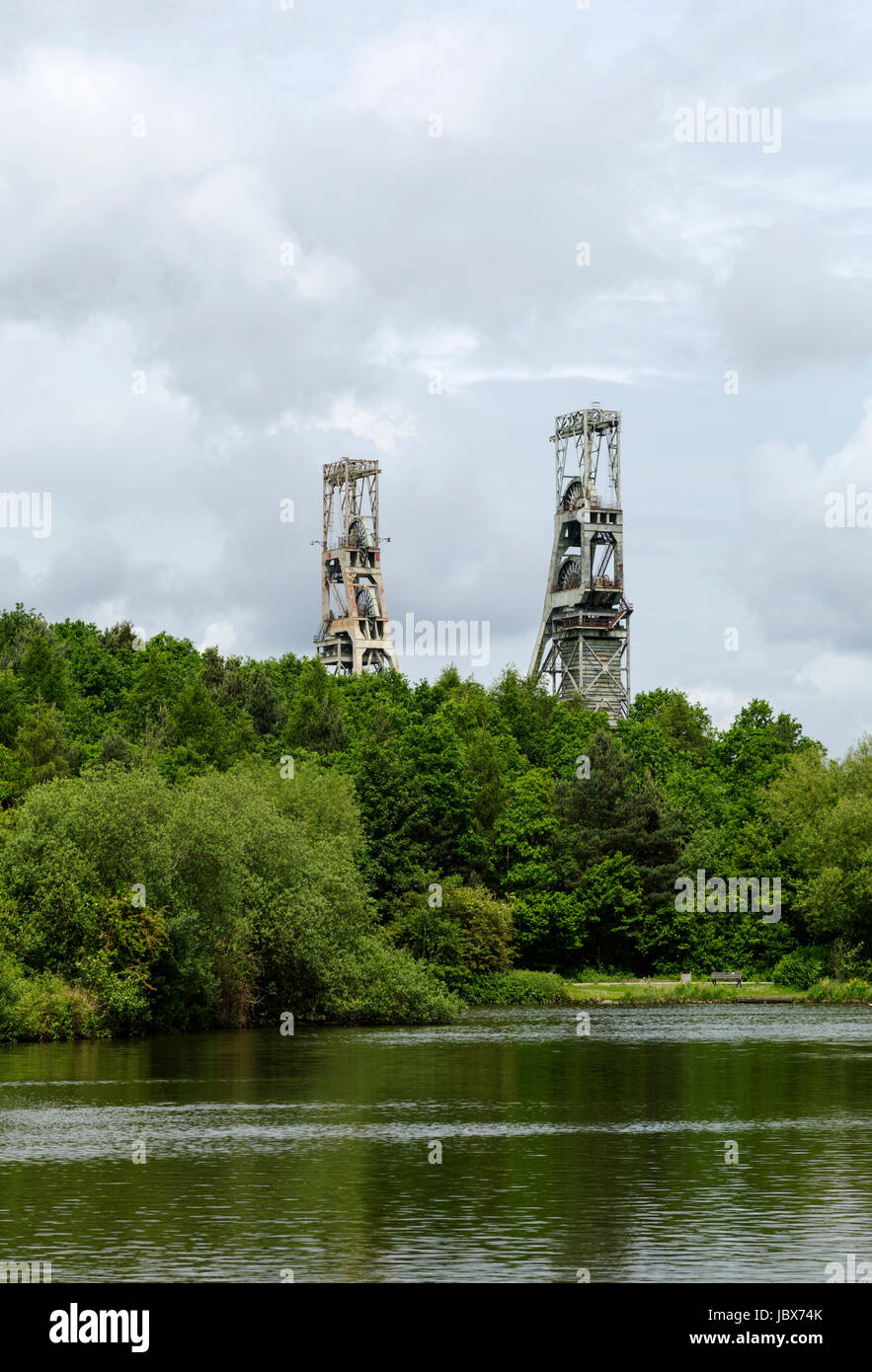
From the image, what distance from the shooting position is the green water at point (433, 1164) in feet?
83.6

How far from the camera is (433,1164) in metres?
35.0

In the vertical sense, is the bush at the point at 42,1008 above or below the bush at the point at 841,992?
above

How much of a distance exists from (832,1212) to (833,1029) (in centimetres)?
4939

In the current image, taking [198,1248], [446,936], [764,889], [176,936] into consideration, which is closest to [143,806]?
[176,936]

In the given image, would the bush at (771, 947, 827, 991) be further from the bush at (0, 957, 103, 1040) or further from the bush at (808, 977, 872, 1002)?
the bush at (0, 957, 103, 1040)

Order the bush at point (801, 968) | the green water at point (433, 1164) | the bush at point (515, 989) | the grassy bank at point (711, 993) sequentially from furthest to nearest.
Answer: the bush at point (801, 968)
the grassy bank at point (711, 993)
the bush at point (515, 989)
the green water at point (433, 1164)

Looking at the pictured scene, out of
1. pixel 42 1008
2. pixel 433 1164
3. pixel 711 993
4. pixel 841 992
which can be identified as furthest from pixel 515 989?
pixel 433 1164

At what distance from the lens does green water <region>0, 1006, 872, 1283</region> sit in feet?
83.6

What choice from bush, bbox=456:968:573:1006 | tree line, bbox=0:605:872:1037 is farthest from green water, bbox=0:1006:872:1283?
bush, bbox=456:968:573:1006

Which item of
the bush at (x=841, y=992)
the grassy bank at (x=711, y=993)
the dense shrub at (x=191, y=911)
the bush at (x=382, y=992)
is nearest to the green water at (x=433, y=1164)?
the dense shrub at (x=191, y=911)

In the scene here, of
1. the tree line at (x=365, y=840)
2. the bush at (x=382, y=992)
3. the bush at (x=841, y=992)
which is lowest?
the bush at (x=841, y=992)

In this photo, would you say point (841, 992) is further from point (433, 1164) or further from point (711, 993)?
point (433, 1164)

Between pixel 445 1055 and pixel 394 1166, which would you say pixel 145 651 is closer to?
pixel 445 1055

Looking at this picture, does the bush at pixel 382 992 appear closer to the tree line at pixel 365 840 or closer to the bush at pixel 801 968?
the tree line at pixel 365 840
